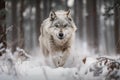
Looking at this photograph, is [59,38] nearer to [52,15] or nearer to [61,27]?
[61,27]

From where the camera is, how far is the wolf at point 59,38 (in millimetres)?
10076

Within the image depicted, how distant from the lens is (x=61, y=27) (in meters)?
10.0

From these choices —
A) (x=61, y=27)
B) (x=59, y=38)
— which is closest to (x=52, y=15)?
(x=61, y=27)

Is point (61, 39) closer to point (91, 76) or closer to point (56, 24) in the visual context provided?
point (56, 24)

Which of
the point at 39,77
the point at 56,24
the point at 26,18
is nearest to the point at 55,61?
the point at 56,24

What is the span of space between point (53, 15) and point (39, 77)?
512 cm

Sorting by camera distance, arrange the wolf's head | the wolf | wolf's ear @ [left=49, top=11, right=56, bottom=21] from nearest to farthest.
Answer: the wolf's head → the wolf → wolf's ear @ [left=49, top=11, right=56, bottom=21]

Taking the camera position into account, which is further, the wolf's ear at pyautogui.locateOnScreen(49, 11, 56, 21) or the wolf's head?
the wolf's ear at pyautogui.locateOnScreen(49, 11, 56, 21)

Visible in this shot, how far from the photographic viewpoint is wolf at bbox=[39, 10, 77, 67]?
1008 cm

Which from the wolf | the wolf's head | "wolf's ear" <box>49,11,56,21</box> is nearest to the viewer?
the wolf's head

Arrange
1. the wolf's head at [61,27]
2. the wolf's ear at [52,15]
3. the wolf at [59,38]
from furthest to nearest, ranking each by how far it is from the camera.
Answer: the wolf's ear at [52,15] → the wolf at [59,38] → the wolf's head at [61,27]

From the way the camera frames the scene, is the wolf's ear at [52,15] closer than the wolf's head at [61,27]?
No

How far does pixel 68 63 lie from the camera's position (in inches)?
400

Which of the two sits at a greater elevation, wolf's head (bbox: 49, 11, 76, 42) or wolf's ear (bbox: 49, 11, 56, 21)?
wolf's ear (bbox: 49, 11, 56, 21)
